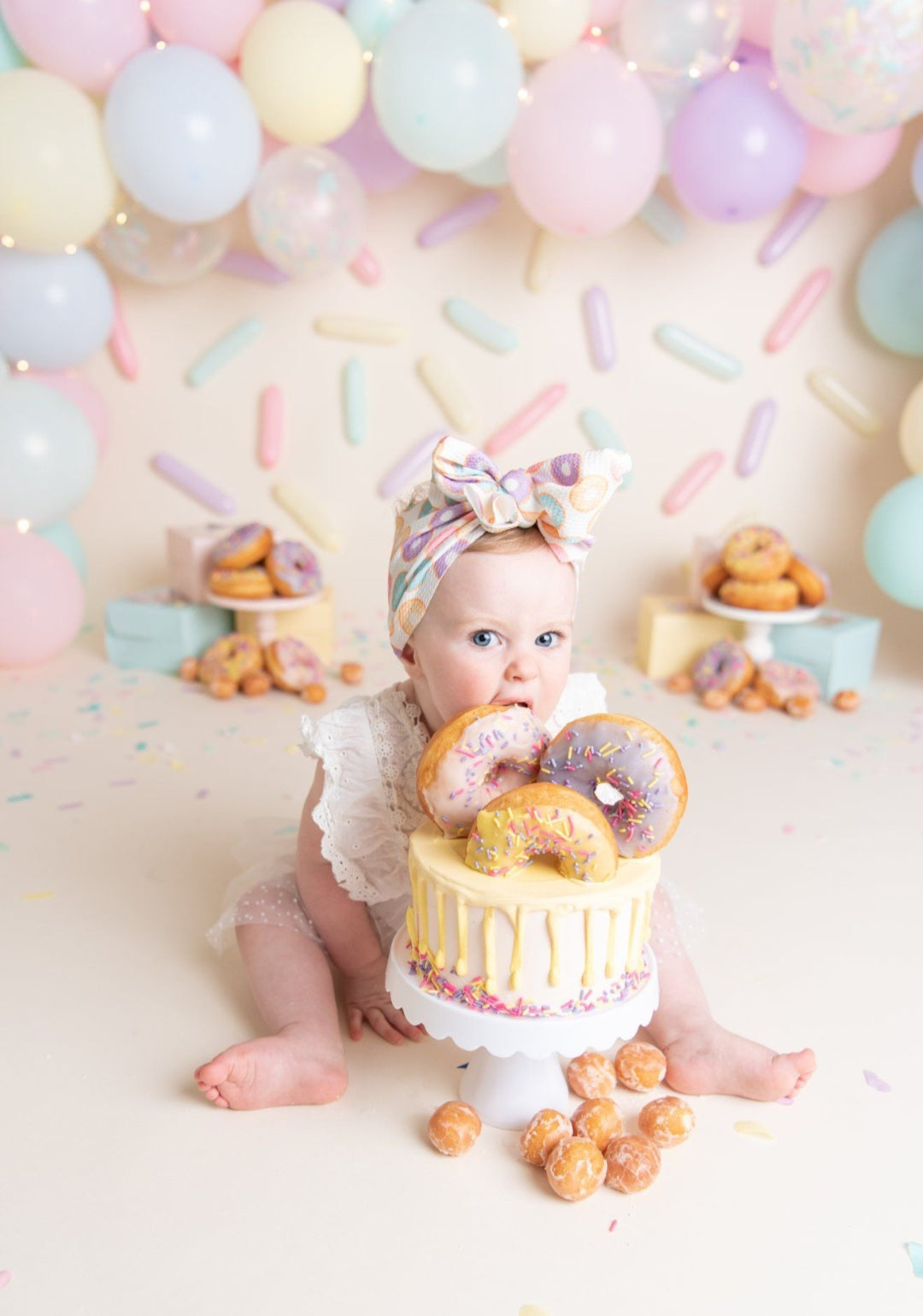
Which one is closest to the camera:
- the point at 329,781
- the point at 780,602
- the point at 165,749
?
the point at 329,781

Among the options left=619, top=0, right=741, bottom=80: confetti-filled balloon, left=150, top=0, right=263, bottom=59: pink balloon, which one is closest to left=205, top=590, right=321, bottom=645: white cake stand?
left=150, top=0, right=263, bottom=59: pink balloon

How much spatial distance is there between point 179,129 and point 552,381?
1.31 meters

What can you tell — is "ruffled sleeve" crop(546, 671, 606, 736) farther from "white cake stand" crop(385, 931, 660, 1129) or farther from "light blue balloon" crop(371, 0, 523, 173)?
"light blue balloon" crop(371, 0, 523, 173)

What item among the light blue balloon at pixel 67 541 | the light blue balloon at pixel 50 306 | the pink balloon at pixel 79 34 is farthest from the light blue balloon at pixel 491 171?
the light blue balloon at pixel 67 541

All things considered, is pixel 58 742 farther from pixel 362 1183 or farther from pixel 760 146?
pixel 760 146

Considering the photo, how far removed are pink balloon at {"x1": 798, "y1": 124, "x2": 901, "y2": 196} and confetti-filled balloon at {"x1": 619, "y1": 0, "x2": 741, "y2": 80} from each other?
32 cm

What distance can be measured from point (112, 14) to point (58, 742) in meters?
1.53

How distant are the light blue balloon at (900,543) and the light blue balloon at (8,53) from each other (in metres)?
2.19

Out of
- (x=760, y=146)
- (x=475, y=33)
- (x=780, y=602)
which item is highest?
(x=475, y=33)

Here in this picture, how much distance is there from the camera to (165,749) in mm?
2625

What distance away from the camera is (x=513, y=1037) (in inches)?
49.3

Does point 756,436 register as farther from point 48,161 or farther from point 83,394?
point 48,161

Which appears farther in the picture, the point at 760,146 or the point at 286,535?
the point at 286,535

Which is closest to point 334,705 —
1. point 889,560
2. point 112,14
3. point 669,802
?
point 889,560
